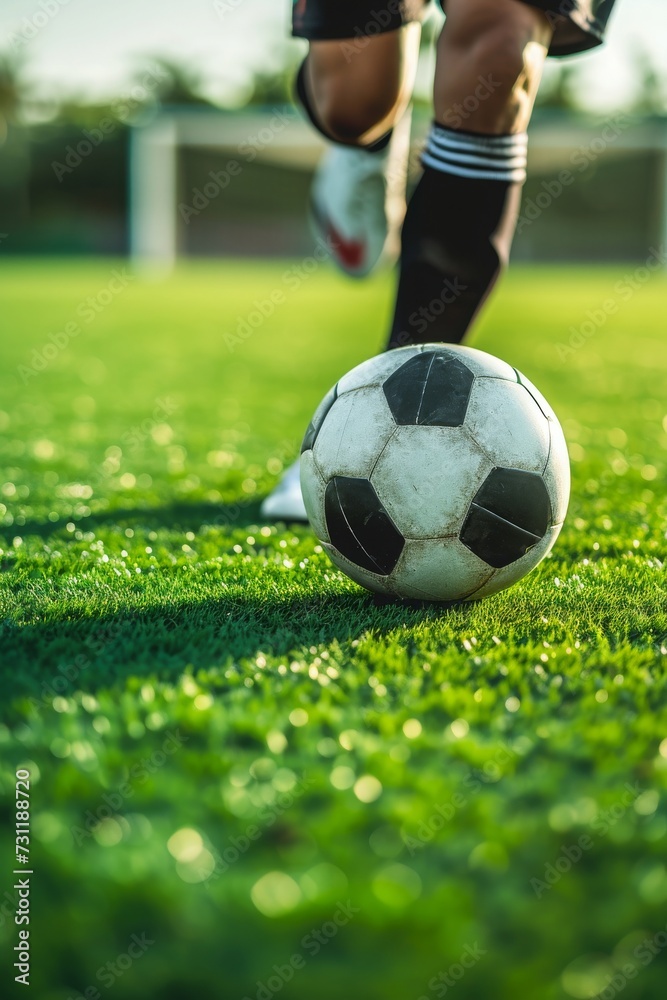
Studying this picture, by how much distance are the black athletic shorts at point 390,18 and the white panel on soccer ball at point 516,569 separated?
1518mm

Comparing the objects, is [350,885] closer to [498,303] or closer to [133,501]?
[133,501]

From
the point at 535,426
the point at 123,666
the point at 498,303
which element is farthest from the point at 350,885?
the point at 498,303

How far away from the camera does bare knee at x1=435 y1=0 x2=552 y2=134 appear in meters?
2.67

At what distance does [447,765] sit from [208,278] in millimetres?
24177

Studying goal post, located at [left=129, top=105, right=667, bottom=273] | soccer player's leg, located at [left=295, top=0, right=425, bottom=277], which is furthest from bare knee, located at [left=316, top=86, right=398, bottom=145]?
goal post, located at [left=129, top=105, right=667, bottom=273]

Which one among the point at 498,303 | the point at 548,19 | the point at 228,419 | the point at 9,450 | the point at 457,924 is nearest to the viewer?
the point at 457,924

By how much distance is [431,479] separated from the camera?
210cm

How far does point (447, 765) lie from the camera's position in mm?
1475

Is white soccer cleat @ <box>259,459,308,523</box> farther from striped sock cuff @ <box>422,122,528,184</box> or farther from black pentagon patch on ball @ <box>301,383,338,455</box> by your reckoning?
striped sock cuff @ <box>422,122,528,184</box>

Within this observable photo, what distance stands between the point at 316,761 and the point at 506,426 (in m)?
0.95

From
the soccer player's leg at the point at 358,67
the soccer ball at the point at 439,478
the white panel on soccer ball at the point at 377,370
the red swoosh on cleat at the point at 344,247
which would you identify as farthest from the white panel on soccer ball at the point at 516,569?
the red swoosh on cleat at the point at 344,247

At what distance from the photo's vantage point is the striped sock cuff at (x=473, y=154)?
2822 millimetres

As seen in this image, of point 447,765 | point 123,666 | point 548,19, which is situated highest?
point 548,19

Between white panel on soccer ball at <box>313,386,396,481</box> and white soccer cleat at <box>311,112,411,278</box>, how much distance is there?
3.01 metres
